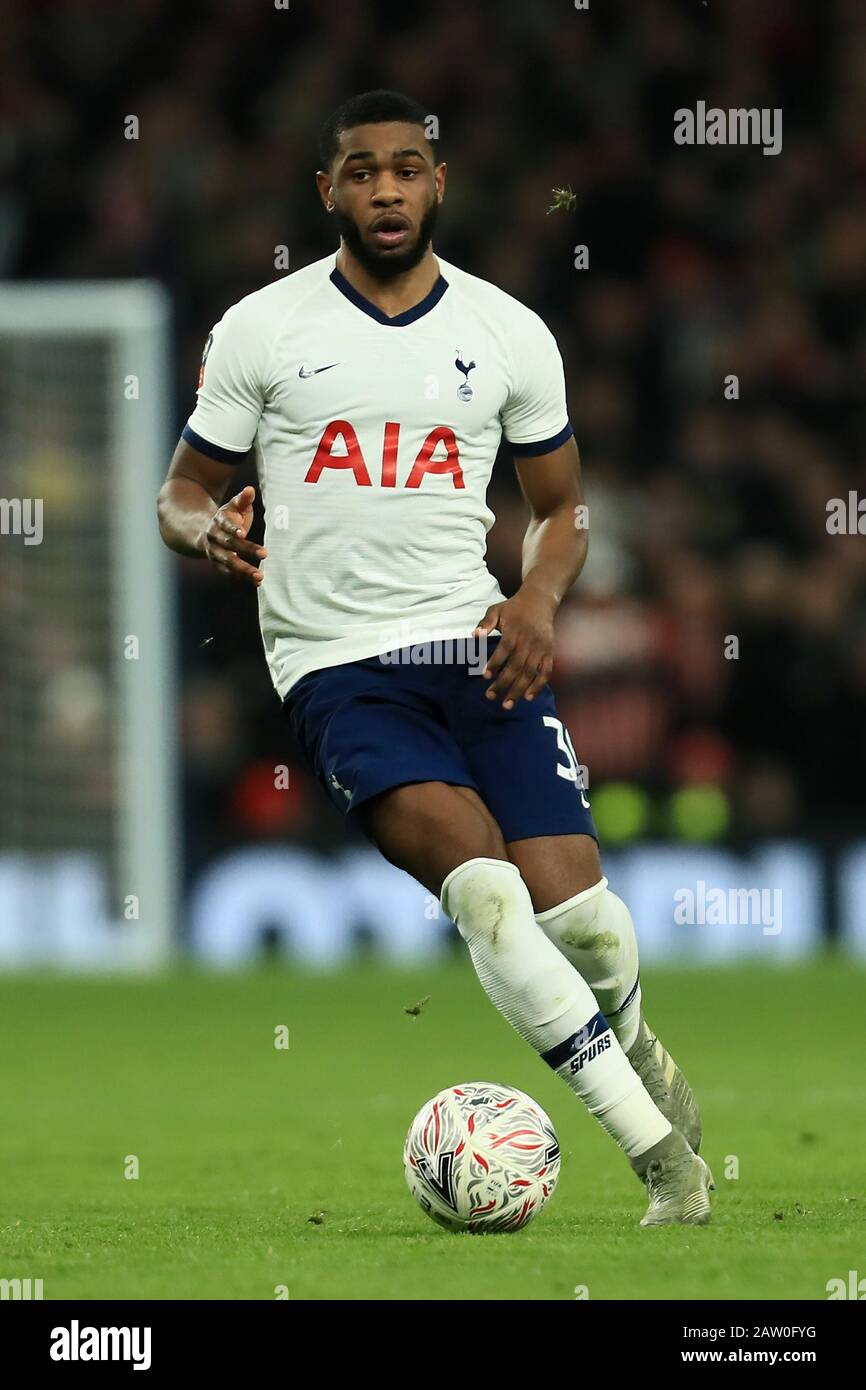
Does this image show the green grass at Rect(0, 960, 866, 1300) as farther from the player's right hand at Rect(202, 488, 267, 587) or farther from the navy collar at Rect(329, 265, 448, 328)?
A: the navy collar at Rect(329, 265, 448, 328)

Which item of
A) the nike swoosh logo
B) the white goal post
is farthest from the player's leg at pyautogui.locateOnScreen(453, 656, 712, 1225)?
the white goal post

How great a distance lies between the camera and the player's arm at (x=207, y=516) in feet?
16.8

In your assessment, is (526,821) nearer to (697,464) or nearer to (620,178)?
(697,464)

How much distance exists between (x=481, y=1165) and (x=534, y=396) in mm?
1730

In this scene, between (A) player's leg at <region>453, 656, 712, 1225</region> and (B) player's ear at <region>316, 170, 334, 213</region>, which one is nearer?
(A) player's leg at <region>453, 656, 712, 1225</region>

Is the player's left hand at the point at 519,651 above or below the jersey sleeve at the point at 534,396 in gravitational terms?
below

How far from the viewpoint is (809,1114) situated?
779 centimetres

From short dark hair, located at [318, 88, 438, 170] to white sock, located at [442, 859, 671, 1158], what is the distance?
1.61 meters

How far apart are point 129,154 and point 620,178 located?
319cm

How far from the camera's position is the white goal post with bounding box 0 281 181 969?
13109mm

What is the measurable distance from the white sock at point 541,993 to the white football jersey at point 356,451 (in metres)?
0.62

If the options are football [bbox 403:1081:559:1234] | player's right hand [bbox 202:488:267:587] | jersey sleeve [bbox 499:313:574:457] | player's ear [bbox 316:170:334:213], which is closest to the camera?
player's right hand [bbox 202:488:267:587]


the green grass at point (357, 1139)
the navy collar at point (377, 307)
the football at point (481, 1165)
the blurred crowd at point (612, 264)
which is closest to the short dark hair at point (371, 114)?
the navy collar at point (377, 307)

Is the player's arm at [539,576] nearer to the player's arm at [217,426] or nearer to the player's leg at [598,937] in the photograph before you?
the player's leg at [598,937]
